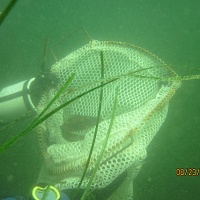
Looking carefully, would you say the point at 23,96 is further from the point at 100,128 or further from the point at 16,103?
the point at 100,128

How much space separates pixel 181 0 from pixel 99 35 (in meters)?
19.8

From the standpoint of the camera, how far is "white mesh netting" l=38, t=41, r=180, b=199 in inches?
92.0

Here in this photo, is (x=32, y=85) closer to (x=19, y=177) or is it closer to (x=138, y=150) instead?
(x=138, y=150)

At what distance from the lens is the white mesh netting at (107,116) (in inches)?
92.0

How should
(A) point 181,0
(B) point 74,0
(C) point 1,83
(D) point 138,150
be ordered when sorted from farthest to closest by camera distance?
1. (B) point 74,0
2. (A) point 181,0
3. (C) point 1,83
4. (D) point 138,150

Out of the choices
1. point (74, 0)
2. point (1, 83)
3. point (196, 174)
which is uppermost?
point (74, 0)

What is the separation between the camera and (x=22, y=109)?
361 centimetres

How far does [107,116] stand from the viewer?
3.30 metres

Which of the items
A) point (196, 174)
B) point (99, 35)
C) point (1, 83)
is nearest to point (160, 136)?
point (196, 174)
